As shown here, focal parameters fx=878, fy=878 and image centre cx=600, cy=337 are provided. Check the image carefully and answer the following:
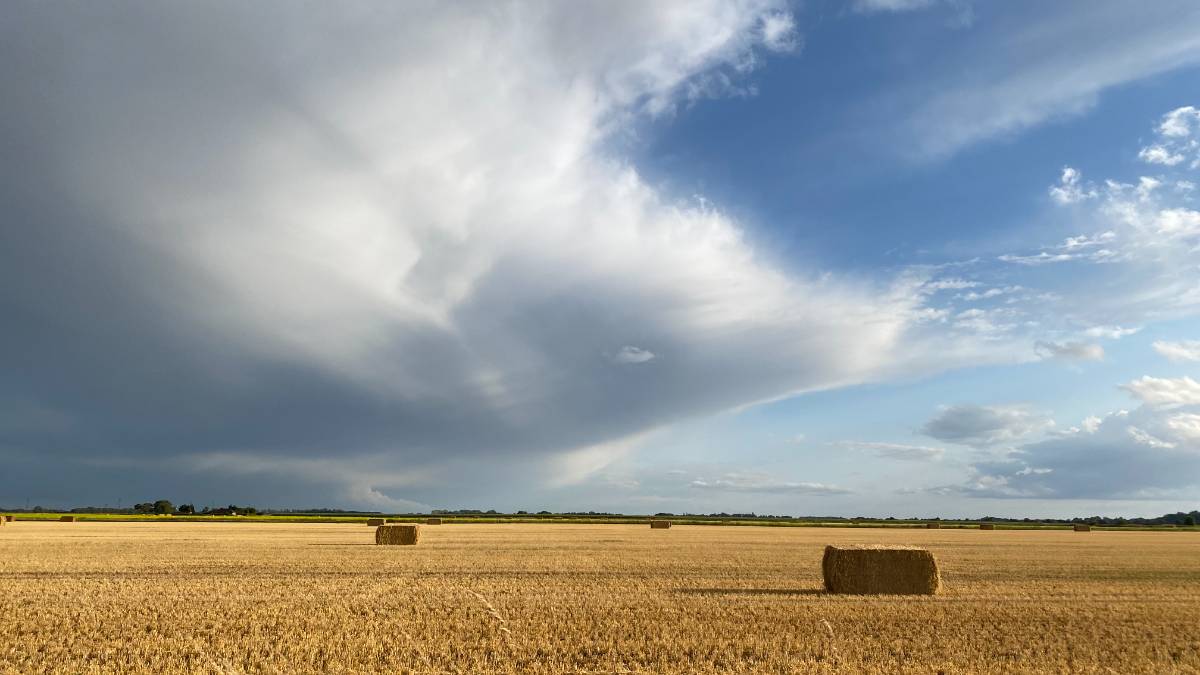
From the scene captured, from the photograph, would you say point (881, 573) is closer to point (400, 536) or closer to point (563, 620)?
point (563, 620)

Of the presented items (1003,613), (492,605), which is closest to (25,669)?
(492,605)

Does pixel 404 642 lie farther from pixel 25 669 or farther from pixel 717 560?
pixel 717 560

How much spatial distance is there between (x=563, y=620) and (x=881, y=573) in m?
10.2

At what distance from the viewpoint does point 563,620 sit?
15.1 m


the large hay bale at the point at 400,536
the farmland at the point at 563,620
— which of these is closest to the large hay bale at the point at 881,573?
the farmland at the point at 563,620

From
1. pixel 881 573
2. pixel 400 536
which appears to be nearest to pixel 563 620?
pixel 881 573

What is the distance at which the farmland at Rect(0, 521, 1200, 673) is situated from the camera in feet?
39.1

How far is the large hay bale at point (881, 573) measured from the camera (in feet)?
70.6

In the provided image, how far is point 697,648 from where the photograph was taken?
12.8 metres

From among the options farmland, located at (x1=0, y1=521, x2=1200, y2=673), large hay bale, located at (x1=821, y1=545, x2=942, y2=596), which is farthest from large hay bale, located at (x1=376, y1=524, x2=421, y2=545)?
large hay bale, located at (x1=821, y1=545, x2=942, y2=596)

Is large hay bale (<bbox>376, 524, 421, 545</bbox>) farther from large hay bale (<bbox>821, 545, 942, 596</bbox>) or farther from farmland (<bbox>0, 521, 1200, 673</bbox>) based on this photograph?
large hay bale (<bbox>821, 545, 942, 596</bbox>)

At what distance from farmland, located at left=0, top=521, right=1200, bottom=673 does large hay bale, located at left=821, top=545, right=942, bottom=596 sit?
1005 millimetres

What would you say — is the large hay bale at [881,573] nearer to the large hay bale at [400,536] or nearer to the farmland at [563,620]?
the farmland at [563,620]

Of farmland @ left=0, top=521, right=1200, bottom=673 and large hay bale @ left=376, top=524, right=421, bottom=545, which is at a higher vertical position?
large hay bale @ left=376, top=524, right=421, bottom=545
